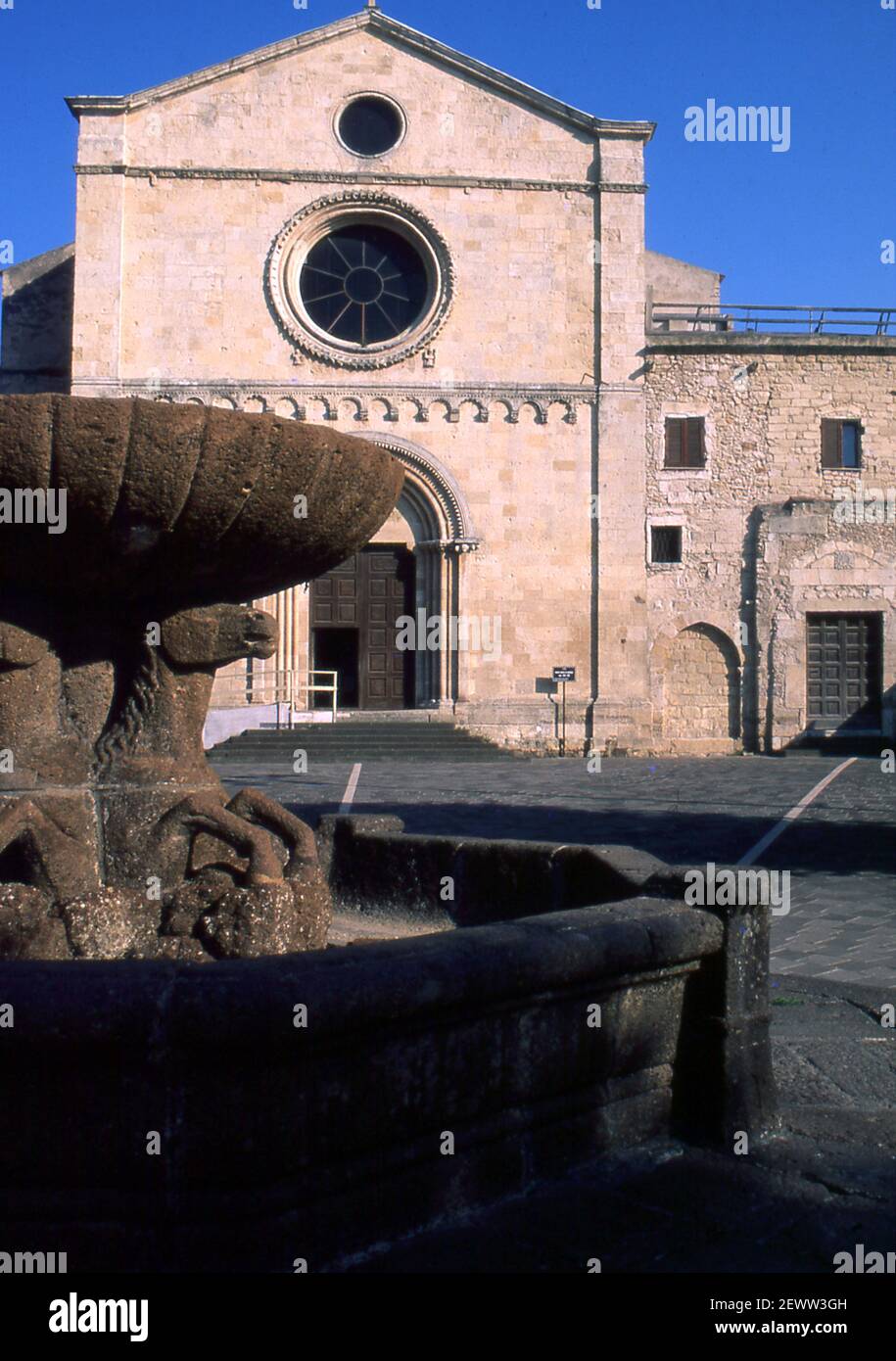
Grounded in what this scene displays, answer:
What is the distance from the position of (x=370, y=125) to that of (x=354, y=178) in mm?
1156

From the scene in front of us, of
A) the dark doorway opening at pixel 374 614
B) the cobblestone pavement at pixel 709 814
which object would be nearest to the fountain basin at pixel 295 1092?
the cobblestone pavement at pixel 709 814

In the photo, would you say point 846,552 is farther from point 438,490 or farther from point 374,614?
point 374,614

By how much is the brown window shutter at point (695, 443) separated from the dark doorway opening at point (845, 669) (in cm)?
362

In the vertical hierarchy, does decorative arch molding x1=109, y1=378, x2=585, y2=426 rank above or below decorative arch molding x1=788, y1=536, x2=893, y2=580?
above

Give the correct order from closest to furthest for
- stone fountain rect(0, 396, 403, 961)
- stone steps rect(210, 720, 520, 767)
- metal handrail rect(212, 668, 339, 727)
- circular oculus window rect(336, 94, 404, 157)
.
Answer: stone fountain rect(0, 396, 403, 961) < stone steps rect(210, 720, 520, 767) < metal handrail rect(212, 668, 339, 727) < circular oculus window rect(336, 94, 404, 157)

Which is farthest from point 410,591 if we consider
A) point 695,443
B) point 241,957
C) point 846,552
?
point 241,957

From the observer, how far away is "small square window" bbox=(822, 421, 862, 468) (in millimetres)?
23297

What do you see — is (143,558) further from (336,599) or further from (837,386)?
(837,386)

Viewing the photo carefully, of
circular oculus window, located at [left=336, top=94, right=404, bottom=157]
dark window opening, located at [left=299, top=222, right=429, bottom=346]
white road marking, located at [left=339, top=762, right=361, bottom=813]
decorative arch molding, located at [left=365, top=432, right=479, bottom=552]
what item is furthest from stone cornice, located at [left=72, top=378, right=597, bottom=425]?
white road marking, located at [left=339, top=762, right=361, bottom=813]

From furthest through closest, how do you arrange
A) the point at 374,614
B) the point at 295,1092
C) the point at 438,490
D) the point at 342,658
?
the point at 342,658, the point at 374,614, the point at 438,490, the point at 295,1092

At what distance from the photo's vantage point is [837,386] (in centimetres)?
2334

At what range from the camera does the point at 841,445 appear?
23.3 metres

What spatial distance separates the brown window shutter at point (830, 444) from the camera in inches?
917

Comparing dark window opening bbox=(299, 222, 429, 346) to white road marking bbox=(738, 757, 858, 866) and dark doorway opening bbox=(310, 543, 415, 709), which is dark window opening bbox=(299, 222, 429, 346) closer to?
dark doorway opening bbox=(310, 543, 415, 709)
